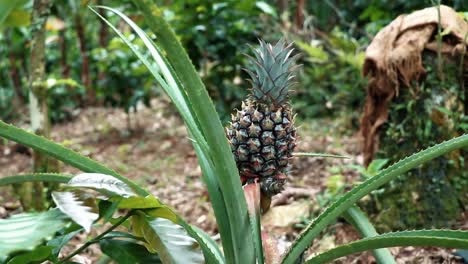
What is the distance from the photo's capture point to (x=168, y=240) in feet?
4.00

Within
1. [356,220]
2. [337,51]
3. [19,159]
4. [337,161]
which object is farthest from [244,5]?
[356,220]

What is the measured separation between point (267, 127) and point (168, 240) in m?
0.47

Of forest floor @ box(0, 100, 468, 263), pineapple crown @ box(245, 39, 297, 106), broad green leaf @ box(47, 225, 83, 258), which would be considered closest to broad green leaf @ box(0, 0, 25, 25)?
broad green leaf @ box(47, 225, 83, 258)

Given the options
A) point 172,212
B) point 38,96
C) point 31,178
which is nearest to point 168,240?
point 172,212

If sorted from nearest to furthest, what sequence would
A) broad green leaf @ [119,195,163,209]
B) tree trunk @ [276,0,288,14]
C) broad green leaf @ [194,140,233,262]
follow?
broad green leaf @ [119,195,163,209] → broad green leaf @ [194,140,233,262] → tree trunk @ [276,0,288,14]

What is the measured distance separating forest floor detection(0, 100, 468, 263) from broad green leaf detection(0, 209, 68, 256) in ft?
2.78

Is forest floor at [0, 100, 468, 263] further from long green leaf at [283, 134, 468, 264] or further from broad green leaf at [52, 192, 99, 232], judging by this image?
broad green leaf at [52, 192, 99, 232]

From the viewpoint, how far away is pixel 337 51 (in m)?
5.09

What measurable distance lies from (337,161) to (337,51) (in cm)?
167

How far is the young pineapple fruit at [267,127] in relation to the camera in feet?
5.05

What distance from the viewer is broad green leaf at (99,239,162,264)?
1.35 m

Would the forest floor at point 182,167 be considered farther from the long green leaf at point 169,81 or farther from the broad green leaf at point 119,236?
the broad green leaf at point 119,236

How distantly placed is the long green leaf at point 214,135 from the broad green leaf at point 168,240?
0.17 m

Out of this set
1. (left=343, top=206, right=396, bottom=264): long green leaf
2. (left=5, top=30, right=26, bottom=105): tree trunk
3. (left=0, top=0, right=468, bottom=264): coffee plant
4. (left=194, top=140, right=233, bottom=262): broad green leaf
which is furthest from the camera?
(left=5, top=30, right=26, bottom=105): tree trunk
